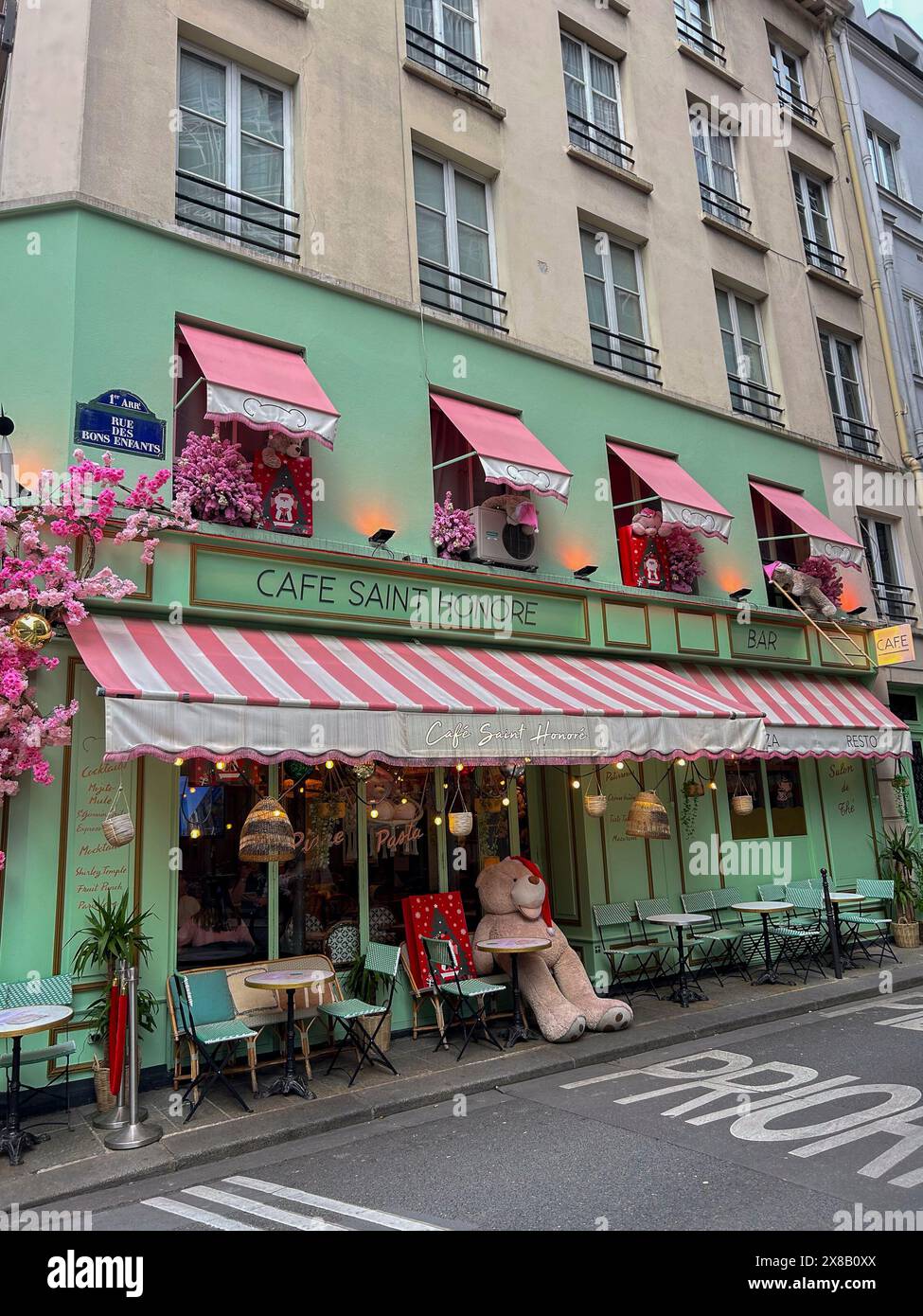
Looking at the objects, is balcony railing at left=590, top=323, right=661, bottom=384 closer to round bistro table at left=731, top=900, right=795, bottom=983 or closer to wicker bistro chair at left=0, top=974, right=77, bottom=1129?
round bistro table at left=731, top=900, right=795, bottom=983

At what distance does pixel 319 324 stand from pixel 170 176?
190 centimetres

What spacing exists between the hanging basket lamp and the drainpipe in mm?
13888

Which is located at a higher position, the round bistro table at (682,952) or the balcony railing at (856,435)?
the balcony railing at (856,435)

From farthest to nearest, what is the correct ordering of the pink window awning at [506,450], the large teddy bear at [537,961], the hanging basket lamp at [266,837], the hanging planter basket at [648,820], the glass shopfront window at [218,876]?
the pink window awning at [506,450] → the hanging planter basket at [648,820] → the large teddy bear at [537,961] → the glass shopfront window at [218,876] → the hanging basket lamp at [266,837]

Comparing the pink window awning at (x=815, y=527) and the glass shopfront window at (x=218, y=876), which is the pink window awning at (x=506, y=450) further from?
the pink window awning at (x=815, y=527)

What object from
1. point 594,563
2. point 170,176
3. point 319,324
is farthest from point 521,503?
point 170,176

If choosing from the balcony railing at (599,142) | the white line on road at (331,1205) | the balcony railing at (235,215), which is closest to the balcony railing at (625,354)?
the balcony railing at (599,142)

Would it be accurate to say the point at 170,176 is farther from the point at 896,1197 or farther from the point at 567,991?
the point at 896,1197

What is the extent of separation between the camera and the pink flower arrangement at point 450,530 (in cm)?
963

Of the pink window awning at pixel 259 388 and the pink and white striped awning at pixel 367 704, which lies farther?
the pink window awning at pixel 259 388

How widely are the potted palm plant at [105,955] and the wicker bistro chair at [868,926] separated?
891cm

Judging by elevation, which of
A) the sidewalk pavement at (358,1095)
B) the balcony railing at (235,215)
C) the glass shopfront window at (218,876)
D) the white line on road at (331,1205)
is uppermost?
the balcony railing at (235,215)

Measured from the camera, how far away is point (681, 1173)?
5.25 meters

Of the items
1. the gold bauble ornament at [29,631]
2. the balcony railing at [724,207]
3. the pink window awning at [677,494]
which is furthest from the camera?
the balcony railing at [724,207]
